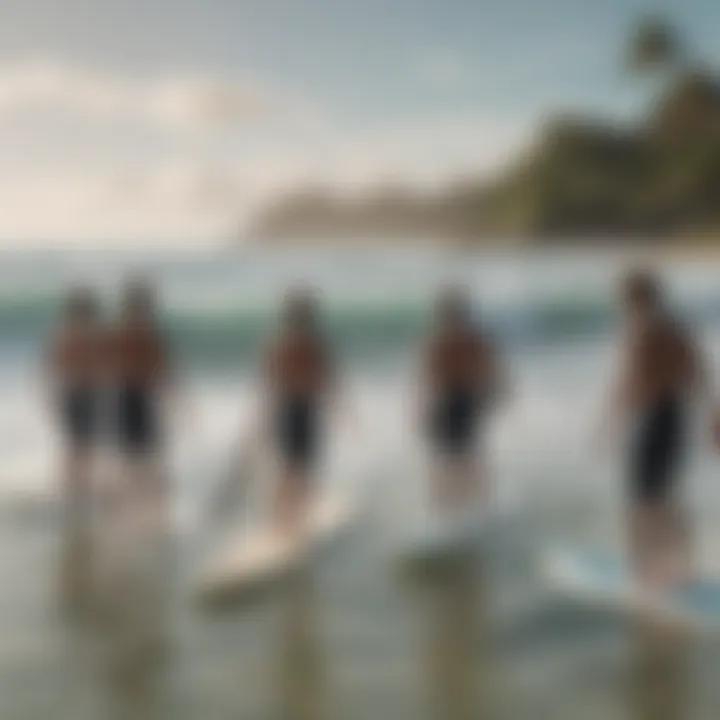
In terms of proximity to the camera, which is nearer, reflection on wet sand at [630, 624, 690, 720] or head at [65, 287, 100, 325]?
reflection on wet sand at [630, 624, 690, 720]

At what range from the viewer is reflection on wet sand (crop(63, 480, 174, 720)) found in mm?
1263

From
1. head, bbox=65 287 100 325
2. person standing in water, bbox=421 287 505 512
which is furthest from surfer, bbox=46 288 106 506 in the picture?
person standing in water, bbox=421 287 505 512

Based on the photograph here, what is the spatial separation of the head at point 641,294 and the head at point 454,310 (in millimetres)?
171

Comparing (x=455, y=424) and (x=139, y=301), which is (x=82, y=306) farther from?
(x=455, y=424)

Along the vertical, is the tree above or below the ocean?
above

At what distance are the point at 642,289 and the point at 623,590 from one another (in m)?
0.32

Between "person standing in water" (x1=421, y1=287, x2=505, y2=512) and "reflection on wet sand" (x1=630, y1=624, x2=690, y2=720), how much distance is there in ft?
0.77

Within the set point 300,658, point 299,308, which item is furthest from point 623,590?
point 299,308

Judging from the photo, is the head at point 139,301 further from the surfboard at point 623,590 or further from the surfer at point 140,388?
the surfboard at point 623,590

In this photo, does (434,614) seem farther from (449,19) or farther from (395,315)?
(449,19)

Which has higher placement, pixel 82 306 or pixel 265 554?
pixel 82 306

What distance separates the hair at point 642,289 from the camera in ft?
4.26

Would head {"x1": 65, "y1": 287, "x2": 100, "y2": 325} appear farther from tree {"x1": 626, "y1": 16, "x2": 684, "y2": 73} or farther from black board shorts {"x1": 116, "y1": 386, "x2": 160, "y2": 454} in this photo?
tree {"x1": 626, "y1": 16, "x2": 684, "y2": 73}

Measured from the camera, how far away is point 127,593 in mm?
1298
